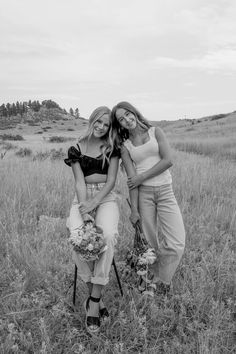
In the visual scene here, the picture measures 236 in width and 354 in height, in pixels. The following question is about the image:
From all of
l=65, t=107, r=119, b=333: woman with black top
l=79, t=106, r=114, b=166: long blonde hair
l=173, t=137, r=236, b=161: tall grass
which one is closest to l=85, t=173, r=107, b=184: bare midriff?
l=65, t=107, r=119, b=333: woman with black top

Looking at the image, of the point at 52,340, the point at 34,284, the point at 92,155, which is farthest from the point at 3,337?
the point at 92,155

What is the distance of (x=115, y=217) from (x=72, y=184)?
354 cm

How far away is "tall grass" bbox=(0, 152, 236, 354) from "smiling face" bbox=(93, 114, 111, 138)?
0.71 m

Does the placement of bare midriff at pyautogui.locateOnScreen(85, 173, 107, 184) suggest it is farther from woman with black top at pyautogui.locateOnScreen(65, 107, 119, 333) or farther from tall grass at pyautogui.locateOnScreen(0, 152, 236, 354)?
tall grass at pyautogui.locateOnScreen(0, 152, 236, 354)

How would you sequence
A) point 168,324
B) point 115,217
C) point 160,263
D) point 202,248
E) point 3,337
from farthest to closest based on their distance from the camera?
point 202,248, point 160,263, point 115,217, point 168,324, point 3,337

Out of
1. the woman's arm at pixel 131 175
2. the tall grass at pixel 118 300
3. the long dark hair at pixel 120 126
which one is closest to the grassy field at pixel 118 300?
the tall grass at pixel 118 300

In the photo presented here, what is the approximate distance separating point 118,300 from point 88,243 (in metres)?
0.77

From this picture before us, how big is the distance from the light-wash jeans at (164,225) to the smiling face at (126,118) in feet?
2.03

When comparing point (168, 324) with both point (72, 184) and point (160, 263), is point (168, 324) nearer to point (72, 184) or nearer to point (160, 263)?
point (160, 263)

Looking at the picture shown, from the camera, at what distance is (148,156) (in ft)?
10.3

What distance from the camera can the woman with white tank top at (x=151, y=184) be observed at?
120 inches

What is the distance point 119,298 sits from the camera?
9.87 feet

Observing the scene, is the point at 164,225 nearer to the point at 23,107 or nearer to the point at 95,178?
the point at 95,178

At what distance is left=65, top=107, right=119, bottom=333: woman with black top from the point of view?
278 centimetres
